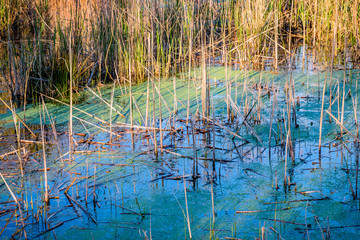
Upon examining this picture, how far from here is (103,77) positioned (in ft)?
15.3

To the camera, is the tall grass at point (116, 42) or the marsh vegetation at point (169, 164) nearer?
the marsh vegetation at point (169, 164)

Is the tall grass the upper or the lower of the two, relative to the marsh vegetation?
upper

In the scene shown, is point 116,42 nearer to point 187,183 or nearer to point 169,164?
point 169,164

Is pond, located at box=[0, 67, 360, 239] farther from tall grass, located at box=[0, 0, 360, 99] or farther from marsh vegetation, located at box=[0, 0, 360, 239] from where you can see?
tall grass, located at box=[0, 0, 360, 99]

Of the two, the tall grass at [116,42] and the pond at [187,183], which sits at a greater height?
the tall grass at [116,42]

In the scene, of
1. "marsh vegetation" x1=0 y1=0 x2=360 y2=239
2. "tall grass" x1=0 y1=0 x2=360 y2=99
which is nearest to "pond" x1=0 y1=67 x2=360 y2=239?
"marsh vegetation" x1=0 y1=0 x2=360 y2=239

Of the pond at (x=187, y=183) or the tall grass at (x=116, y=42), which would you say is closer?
the pond at (x=187, y=183)

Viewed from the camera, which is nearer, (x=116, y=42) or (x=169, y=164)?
(x=169, y=164)

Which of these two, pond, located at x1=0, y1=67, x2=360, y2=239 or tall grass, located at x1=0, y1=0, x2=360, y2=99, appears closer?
pond, located at x1=0, y1=67, x2=360, y2=239

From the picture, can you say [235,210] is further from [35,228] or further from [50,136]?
[50,136]

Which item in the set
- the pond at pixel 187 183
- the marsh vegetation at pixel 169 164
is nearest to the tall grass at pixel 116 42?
the marsh vegetation at pixel 169 164

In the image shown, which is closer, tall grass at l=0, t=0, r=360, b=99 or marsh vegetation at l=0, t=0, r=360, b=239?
marsh vegetation at l=0, t=0, r=360, b=239

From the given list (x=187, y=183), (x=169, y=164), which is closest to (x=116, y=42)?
(x=169, y=164)

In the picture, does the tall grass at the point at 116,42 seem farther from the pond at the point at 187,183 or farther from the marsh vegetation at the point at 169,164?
the pond at the point at 187,183
